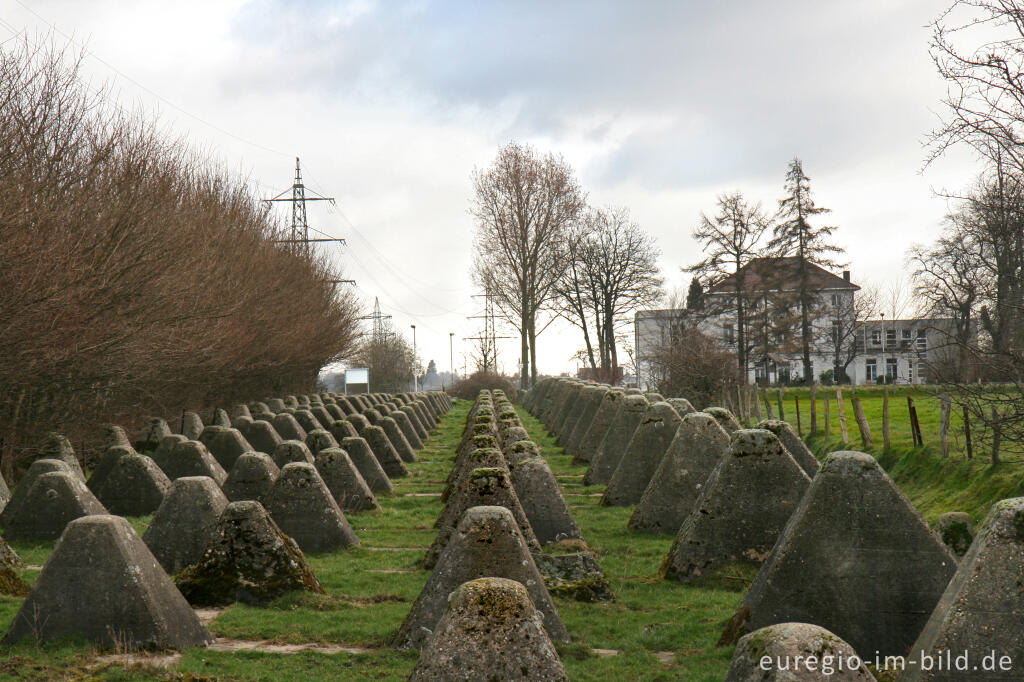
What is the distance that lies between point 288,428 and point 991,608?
61.6 ft

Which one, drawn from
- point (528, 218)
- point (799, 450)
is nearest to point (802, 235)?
point (528, 218)

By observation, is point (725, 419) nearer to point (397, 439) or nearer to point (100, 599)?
point (100, 599)

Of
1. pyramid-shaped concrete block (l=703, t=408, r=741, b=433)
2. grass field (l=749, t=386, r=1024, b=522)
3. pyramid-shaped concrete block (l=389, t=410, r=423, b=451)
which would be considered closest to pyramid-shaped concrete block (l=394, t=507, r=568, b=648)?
pyramid-shaped concrete block (l=703, t=408, r=741, b=433)

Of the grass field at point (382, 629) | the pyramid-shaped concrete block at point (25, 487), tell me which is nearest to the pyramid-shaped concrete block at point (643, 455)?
the grass field at point (382, 629)

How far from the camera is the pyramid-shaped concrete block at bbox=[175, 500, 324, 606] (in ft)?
31.6

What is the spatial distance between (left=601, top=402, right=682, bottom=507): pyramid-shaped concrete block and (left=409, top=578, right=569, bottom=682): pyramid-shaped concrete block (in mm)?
10949

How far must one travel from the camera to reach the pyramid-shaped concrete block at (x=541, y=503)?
40.4 feet

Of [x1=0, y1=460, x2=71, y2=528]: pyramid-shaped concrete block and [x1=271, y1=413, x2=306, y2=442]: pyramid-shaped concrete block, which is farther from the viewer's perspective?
[x1=271, y1=413, x2=306, y2=442]: pyramid-shaped concrete block

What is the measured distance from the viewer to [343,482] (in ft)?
53.0

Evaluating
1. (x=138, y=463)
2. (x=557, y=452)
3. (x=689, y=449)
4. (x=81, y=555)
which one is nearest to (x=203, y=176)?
(x=557, y=452)

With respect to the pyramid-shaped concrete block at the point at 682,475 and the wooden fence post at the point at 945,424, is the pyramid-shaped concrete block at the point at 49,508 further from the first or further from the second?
the wooden fence post at the point at 945,424

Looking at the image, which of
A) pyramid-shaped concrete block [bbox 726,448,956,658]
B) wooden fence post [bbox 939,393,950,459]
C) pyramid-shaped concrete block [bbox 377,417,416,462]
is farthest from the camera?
pyramid-shaped concrete block [bbox 377,417,416,462]

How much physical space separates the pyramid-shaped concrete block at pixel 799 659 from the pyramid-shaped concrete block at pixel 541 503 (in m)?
7.69

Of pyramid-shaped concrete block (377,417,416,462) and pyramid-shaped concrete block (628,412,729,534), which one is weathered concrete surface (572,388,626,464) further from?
pyramid-shaped concrete block (628,412,729,534)
